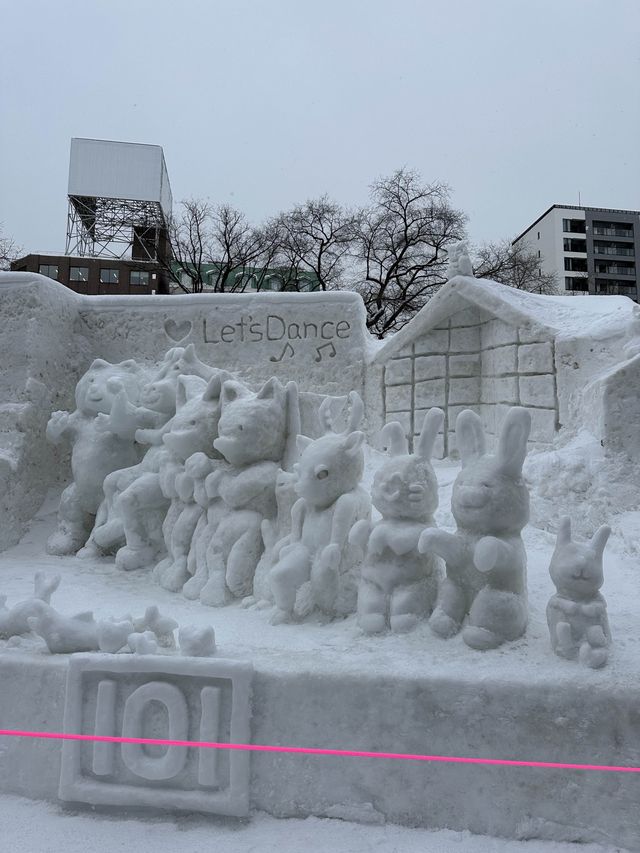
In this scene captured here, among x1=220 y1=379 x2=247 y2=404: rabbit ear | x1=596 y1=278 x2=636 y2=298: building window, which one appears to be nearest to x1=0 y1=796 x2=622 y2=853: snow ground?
x1=220 y1=379 x2=247 y2=404: rabbit ear

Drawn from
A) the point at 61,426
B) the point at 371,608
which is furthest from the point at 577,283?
the point at 371,608

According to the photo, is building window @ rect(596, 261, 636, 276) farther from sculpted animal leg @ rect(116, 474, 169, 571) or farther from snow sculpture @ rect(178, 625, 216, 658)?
snow sculpture @ rect(178, 625, 216, 658)

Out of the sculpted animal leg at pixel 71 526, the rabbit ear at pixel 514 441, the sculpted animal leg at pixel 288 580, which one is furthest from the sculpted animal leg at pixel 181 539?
the rabbit ear at pixel 514 441

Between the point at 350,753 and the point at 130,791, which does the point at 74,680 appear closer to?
the point at 130,791

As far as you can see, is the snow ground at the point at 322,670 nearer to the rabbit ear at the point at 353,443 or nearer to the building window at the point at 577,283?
the rabbit ear at the point at 353,443

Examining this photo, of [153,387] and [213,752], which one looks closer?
[213,752]

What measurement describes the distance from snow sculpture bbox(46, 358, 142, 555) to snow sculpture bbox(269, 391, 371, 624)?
1.69m

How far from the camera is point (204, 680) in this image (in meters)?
2.15

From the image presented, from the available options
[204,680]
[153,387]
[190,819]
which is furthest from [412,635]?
[153,387]

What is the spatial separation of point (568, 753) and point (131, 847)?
1368mm

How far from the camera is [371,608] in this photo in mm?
2479

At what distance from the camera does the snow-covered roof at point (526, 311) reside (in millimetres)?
4660

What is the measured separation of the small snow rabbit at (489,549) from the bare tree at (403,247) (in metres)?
12.6

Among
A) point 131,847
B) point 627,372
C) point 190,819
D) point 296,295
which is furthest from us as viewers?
point 296,295
